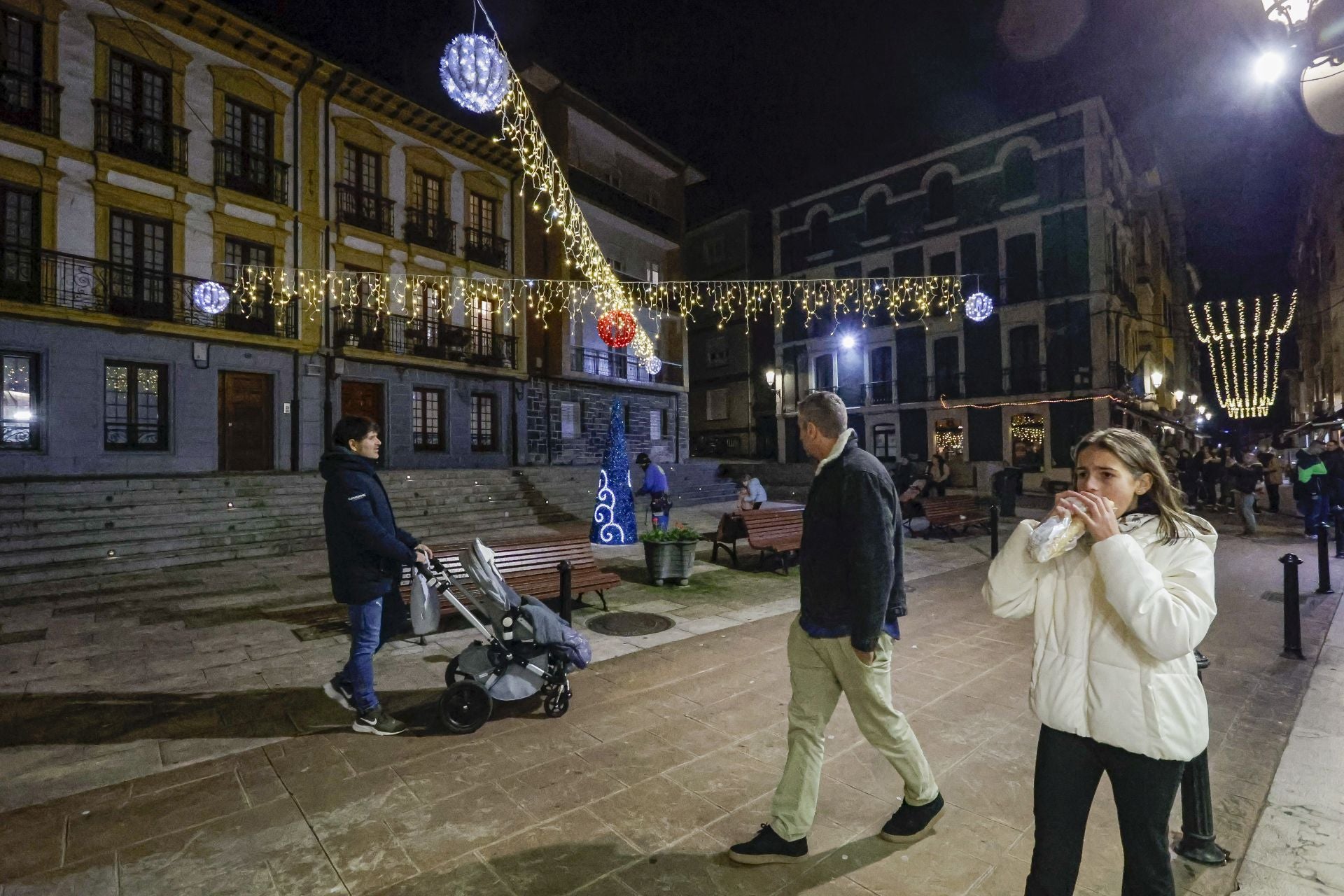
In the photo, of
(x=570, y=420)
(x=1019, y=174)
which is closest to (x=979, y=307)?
(x=1019, y=174)

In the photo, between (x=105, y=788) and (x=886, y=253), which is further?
(x=886, y=253)

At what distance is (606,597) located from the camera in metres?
8.09

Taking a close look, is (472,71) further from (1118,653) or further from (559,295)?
(559,295)

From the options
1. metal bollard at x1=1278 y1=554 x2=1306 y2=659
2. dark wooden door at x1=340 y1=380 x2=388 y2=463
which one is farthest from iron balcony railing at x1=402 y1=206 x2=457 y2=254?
metal bollard at x1=1278 y1=554 x2=1306 y2=659

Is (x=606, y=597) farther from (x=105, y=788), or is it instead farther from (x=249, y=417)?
(x=249, y=417)

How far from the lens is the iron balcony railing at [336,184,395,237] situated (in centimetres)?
1898

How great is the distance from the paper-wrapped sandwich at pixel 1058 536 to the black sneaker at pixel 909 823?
1750 millimetres

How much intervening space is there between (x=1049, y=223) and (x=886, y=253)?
6.94m

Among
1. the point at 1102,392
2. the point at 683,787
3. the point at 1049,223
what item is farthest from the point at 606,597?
the point at 1049,223

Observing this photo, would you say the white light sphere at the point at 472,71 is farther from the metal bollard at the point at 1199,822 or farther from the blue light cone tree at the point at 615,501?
the blue light cone tree at the point at 615,501

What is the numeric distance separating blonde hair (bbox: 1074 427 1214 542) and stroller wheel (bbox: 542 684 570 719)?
360 centimetres

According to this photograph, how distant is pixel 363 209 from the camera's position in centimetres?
1961

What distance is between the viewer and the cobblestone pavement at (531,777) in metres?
2.71

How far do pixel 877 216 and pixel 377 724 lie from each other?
3232 cm
